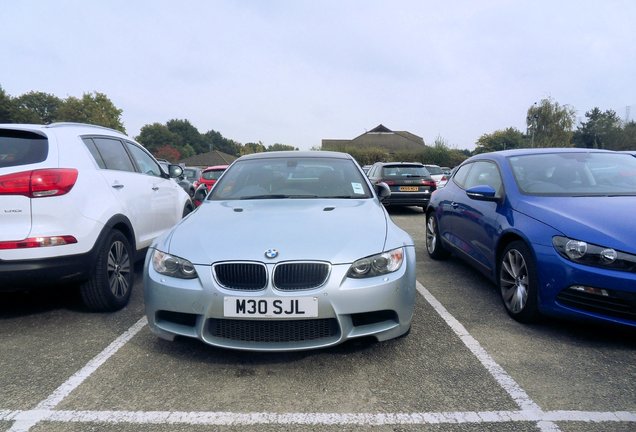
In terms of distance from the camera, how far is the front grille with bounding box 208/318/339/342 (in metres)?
2.45

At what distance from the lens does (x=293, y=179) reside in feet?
13.0

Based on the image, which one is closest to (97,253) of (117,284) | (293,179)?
(117,284)

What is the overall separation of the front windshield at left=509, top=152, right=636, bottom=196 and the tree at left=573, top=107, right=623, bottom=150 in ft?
222

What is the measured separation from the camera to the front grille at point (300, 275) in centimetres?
245

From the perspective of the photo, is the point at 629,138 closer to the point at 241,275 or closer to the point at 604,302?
the point at 604,302

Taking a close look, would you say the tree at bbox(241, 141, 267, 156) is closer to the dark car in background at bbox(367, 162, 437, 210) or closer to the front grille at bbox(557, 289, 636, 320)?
the dark car in background at bbox(367, 162, 437, 210)

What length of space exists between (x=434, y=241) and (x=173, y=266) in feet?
13.2

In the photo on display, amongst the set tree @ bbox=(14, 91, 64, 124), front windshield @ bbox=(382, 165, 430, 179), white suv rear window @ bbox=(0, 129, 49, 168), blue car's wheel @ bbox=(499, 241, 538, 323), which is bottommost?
blue car's wheel @ bbox=(499, 241, 538, 323)

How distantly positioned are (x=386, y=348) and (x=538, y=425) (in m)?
1.06

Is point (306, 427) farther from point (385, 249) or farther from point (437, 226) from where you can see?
point (437, 226)

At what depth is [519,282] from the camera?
343 centimetres

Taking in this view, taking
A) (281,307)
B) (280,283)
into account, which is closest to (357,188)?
(280,283)

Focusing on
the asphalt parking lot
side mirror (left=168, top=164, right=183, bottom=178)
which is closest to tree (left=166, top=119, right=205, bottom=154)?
side mirror (left=168, top=164, right=183, bottom=178)

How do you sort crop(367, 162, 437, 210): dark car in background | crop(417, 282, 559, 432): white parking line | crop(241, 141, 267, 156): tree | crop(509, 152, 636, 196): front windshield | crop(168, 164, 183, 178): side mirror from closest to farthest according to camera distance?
crop(417, 282, 559, 432): white parking line < crop(509, 152, 636, 196): front windshield < crop(168, 164, 183, 178): side mirror < crop(367, 162, 437, 210): dark car in background < crop(241, 141, 267, 156): tree
